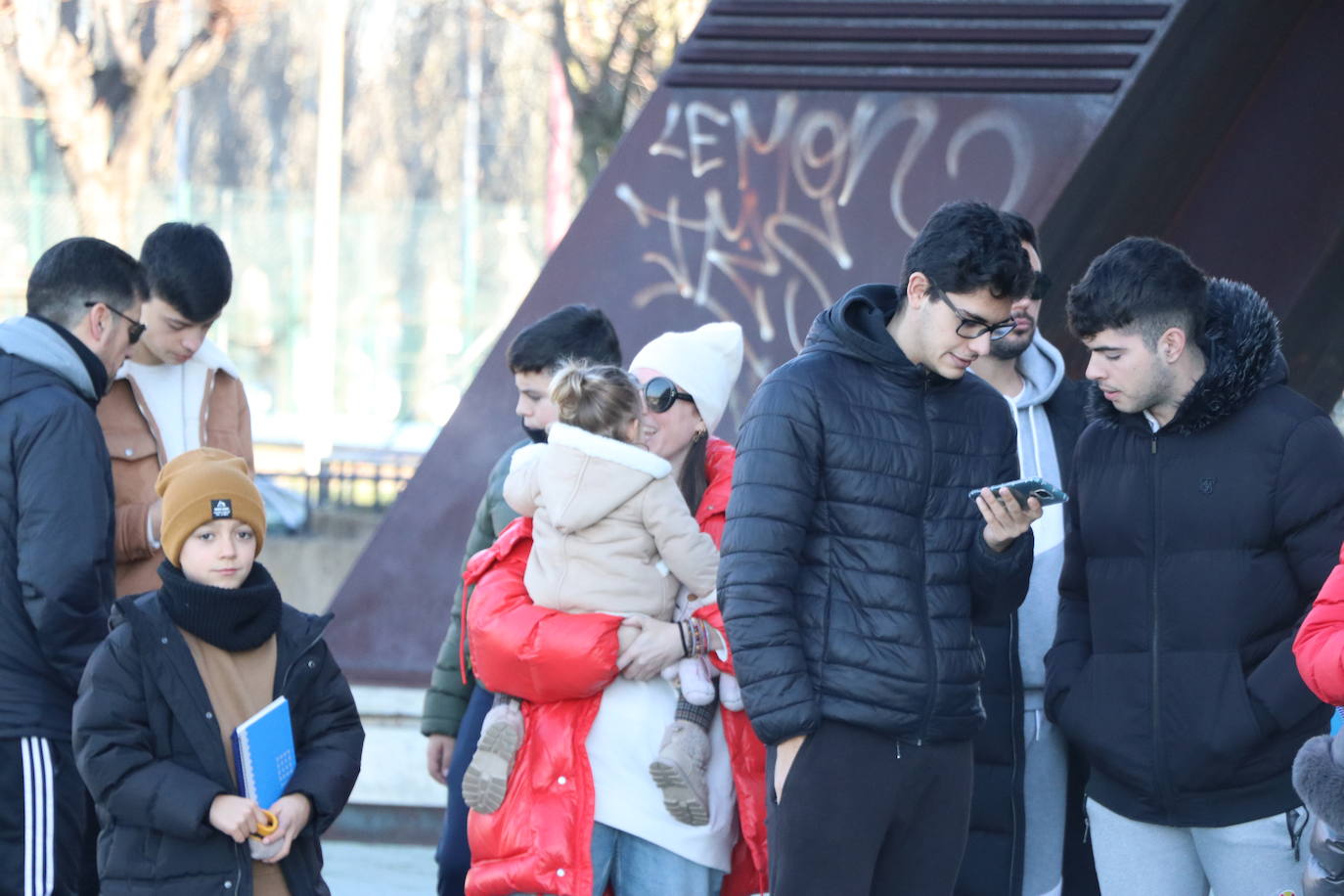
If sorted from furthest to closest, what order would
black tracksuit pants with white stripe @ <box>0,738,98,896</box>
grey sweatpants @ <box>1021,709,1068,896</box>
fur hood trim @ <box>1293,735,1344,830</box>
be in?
1. grey sweatpants @ <box>1021,709,1068,896</box>
2. black tracksuit pants with white stripe @ <box>0,738,98,896</box>
3. fur hood trim @ <box>1293,735,1344,830</box>

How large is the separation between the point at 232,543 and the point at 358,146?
3469 centimetres

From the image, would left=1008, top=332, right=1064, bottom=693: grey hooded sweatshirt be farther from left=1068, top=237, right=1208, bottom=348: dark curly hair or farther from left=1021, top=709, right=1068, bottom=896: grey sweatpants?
left=1068, top=237, right=1208, bottom=348: dark curly hair

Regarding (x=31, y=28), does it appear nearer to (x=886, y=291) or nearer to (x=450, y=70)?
(x=886, y=291)

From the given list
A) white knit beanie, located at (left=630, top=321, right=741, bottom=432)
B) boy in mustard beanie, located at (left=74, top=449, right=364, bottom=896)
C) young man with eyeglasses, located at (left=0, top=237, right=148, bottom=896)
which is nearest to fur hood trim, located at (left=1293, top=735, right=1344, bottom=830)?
white knit beanie, located at (left=630, top=321, right=741, bottom=432)

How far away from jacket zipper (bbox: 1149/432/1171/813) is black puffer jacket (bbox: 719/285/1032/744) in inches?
14.5

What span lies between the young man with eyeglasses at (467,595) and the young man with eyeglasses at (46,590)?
0.93m

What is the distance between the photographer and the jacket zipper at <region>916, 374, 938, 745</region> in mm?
3768

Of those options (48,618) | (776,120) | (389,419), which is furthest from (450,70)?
(48,618)

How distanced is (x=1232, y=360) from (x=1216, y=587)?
509mm

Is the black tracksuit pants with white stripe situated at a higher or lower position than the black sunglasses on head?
lower

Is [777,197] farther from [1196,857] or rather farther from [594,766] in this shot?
[1196,857]

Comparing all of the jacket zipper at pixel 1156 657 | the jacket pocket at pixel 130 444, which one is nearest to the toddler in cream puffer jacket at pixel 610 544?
the jacket zipper at pixel 1156 657

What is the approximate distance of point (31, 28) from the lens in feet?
51.6

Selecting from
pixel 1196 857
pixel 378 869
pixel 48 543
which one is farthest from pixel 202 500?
pixel 378 869
